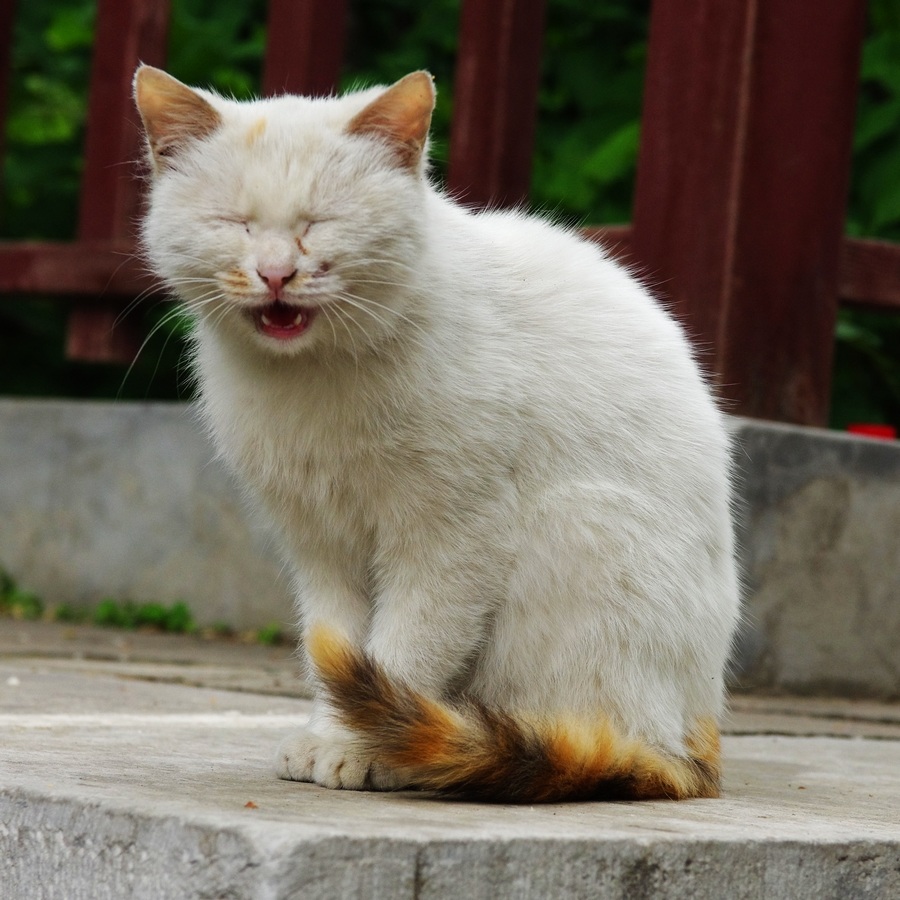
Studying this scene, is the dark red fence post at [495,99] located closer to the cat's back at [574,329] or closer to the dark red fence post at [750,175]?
the dark red fence post at [750,175]

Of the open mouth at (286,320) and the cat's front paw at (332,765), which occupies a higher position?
the open mouth at (286,320)

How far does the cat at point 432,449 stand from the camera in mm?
2471

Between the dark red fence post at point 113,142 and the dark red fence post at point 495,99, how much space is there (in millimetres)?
1581

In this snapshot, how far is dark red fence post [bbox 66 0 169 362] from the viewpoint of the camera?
625 centimetres

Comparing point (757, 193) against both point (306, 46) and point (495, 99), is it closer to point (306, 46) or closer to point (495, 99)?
point (495, 99)

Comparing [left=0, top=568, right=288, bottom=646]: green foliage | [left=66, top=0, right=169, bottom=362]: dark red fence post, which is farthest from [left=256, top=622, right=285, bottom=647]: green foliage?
[left=66, top=0, right=169, bottom=362]: dark red fence post

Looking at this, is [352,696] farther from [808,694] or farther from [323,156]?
[808,694]

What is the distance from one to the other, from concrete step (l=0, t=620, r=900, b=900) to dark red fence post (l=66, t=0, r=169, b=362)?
138 inches

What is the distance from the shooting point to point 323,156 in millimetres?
2496

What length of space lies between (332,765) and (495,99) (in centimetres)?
331

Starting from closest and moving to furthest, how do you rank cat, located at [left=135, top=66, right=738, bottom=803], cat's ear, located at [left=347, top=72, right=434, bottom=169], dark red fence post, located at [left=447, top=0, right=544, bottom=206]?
cat, located at [left=135, top=66, right=738, bottom=803], cat's ear, located at [left=347, top=72, right=434, bottom=169], dark red fence post, located at [left=447, top=0, right=544, bottom=206]

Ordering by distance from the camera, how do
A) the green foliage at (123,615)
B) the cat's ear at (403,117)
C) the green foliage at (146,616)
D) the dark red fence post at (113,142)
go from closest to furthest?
the cat's ear at (403,117) < the green foliage at (123,615) < the green foliage at (146,616) < the dark red fence post at (113,142)

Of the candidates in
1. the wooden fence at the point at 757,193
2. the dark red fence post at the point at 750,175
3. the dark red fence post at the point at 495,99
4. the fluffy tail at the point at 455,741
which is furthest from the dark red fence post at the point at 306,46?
the fluffy tail at the point at 455,741

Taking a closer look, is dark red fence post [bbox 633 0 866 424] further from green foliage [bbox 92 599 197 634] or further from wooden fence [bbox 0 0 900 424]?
green foliage [bbox 92 599 197 634]
